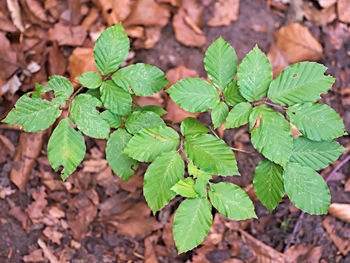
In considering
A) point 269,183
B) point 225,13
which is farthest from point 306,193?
point 225,13

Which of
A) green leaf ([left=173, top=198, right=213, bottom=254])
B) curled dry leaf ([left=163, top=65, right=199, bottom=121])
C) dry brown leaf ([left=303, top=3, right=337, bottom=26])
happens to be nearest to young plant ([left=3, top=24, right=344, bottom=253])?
green leaf ([left=173, top=198, right=213, bottom=254])

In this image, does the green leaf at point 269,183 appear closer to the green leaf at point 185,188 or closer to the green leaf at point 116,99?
→ the green leaf at point 185,188

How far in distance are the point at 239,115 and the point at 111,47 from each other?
0.53m

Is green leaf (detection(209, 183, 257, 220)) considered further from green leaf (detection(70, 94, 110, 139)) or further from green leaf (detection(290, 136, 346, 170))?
green leaf (detection(70, 94, 110, 139))

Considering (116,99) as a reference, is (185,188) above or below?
below

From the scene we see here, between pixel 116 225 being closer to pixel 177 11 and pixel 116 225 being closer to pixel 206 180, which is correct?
pixel 206 180

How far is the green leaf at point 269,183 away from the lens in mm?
1227

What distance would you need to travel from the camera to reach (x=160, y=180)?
1.15 metres

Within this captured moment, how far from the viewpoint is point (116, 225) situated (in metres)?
1.96

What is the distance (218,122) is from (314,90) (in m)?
0.35

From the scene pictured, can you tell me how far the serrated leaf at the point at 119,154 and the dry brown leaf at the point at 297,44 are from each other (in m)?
1.35

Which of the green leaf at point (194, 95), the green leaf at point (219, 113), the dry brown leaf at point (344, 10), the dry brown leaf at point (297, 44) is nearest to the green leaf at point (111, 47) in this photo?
the green leaf at point (194, 95)

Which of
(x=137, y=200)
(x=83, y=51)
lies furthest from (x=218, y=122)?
(x=83, y=51)

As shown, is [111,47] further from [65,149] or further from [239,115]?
[239,115]
